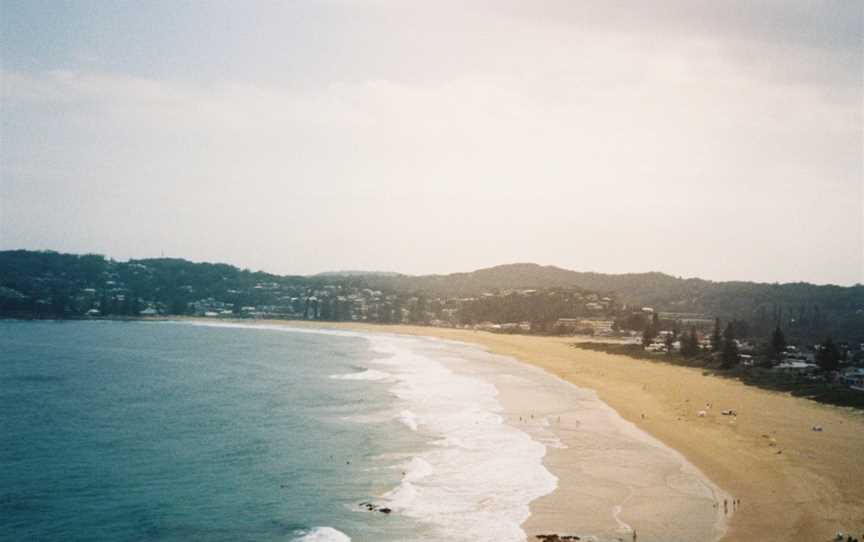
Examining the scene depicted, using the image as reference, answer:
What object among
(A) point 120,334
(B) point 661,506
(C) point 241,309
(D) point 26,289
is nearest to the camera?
(B) point 661,506

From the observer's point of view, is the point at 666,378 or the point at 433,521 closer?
the point at 433,521

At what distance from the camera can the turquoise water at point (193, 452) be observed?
19.1 metres

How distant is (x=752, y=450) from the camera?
27531 millimetres

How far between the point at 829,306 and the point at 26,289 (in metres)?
154

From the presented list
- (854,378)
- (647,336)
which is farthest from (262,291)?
(854,378)

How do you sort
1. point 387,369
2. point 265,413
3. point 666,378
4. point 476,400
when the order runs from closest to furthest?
point 265,413 < point 476,400 < point 666,378 < point 387,369

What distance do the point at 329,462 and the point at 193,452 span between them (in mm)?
6286

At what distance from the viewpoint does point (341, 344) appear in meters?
88.9

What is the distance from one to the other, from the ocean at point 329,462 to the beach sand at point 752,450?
65 centimetres

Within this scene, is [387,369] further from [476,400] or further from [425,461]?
[425,461]

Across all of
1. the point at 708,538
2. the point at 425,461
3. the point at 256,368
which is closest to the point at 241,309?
the point at 256,368

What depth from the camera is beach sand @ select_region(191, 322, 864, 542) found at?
19.0 m

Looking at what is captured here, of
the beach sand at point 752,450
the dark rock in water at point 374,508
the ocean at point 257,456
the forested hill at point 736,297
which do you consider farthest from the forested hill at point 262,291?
the dark rock in water at point 374,508

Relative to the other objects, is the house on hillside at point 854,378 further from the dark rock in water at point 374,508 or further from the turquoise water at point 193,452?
the dark rock in water at point 374,508
